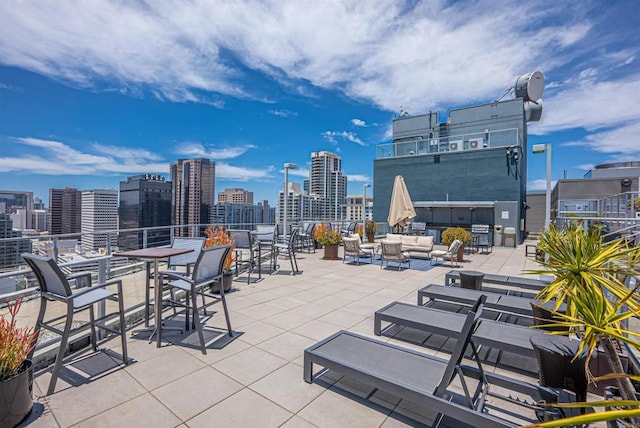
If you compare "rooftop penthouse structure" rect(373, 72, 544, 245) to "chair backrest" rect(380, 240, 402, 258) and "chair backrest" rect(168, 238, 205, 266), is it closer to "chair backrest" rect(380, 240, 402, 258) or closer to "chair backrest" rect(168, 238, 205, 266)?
"chair backrest" rect(380, 240, 402, 258)

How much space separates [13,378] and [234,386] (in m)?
1.40

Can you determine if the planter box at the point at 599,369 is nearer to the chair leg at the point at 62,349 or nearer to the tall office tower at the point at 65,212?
the chair leg at the point at 62,349

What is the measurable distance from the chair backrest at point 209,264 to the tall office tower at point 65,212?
1528cm

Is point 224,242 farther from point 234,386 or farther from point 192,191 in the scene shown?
point 192,191

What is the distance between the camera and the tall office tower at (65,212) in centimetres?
1523

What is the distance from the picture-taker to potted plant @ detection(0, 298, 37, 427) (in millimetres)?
1870

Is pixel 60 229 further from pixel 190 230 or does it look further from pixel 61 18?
pixel 190 230

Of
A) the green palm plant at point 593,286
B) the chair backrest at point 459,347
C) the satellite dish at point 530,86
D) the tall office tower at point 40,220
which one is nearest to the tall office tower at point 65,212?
the tall office tower at point 40,220

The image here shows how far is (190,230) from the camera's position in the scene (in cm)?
744

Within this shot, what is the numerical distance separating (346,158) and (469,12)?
27612mm

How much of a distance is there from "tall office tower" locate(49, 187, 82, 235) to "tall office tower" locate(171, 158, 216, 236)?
4.84 m

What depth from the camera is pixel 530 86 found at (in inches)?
690

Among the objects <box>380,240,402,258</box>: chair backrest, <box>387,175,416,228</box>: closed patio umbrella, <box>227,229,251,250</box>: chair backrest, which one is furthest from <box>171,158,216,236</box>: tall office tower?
<box>380,240,402,258</box>: chair backrest

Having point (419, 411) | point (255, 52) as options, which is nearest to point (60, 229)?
point (255, 52)
